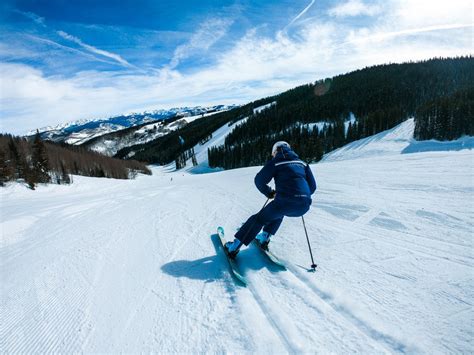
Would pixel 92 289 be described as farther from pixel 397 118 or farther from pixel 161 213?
pixel 397 118

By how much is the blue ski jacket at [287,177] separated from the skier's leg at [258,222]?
0.69 feet

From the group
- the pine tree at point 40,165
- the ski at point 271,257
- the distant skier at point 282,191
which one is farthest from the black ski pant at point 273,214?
the pine tree at point 40,165

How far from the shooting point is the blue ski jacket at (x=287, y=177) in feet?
13.6

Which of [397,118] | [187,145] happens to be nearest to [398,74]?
[397,118]

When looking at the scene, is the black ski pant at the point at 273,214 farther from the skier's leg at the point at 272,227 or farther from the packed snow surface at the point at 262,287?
the packed snow surface at the point at 262,287

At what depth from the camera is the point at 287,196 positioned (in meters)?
4.14

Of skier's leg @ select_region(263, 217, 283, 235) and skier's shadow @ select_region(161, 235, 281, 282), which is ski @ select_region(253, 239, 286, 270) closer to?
skier's shadow @ select_region(161, 235, 281, 282)

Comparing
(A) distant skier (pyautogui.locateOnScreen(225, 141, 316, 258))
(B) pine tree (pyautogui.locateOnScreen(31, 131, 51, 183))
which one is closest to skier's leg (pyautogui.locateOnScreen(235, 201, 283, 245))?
(A) distant skier (pyautogui.locateOnScreen(225, 141, 316, 258))

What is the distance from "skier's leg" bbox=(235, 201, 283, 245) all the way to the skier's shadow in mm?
445

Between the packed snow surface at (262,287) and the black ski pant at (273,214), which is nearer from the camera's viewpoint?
the packed snow surface at (262,287)

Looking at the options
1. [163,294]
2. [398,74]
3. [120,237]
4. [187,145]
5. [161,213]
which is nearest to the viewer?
[163,294]

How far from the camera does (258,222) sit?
4430mm

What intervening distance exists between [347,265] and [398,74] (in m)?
161

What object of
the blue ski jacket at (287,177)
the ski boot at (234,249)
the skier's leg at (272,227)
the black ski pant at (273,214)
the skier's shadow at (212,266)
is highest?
the blue ski jacket at (287,177)
